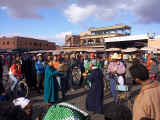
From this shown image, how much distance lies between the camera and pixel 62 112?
2.03 metres

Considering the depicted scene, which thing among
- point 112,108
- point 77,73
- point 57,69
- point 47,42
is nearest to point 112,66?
point 57,69

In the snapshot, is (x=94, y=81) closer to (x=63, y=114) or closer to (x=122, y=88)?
(x=122, y=88)

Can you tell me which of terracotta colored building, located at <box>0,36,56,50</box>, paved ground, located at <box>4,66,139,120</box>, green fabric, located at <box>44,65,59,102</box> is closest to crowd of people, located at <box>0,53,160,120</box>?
green fabric, located at <box>44,65,59,102</box>

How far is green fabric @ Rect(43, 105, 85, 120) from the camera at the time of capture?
2.00 m

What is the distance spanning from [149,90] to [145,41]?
3651 centimetres

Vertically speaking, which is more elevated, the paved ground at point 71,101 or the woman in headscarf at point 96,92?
the woman in headscarf at point 96,92

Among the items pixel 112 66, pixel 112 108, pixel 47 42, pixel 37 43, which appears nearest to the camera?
pixel 112 108

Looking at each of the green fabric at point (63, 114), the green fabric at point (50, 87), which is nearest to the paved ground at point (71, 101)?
the green fabric at point (50, 87)

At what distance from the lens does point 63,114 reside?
2.02m

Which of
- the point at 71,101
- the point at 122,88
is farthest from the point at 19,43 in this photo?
the point at 122,88

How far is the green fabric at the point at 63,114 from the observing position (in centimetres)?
200

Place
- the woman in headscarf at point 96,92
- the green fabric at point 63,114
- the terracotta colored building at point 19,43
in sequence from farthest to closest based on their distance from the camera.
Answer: the terracotta colored building at point 19,43 < the woman in headscarf at point 96,92 < the green fabric at point 63,114

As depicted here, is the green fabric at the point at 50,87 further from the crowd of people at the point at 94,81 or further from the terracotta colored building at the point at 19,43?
the terracotta colored building at the point at 19,43

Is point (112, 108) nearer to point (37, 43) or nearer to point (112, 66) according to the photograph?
point (112, 66)
